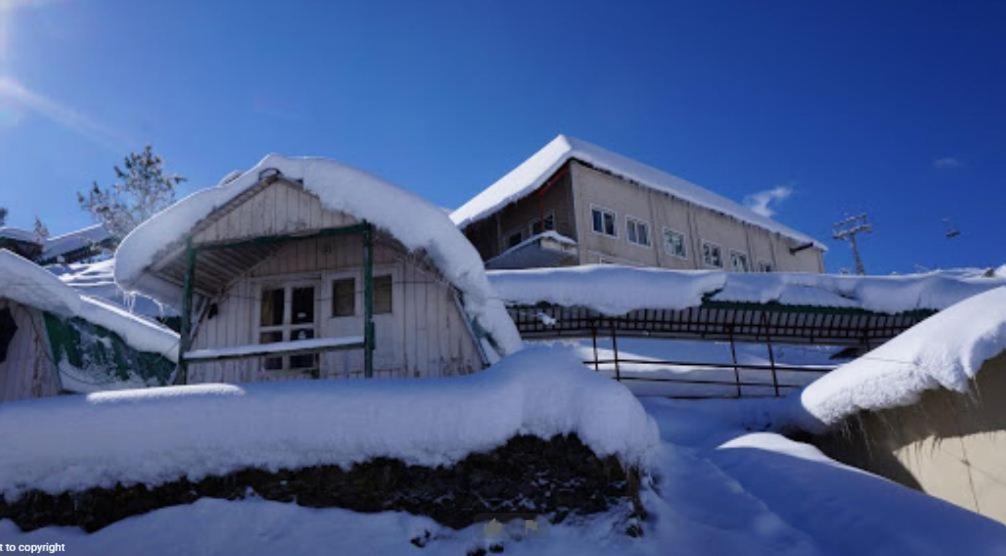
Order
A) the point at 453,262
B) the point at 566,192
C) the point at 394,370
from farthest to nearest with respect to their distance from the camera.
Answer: the point at 566,192 → the point at 394,370 → the point at 453,262

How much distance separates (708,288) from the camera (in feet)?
53.9

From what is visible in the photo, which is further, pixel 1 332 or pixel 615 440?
pixel 1 332

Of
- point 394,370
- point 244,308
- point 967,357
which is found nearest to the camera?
point 967,357

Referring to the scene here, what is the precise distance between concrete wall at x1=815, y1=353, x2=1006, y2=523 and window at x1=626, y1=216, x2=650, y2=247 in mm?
17382

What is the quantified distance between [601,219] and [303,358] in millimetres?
17356

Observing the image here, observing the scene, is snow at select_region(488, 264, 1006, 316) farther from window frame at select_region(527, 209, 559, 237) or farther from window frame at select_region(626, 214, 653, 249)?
window frame at select_region(626, 214, 653, 249)

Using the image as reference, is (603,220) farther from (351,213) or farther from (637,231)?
(351,213)

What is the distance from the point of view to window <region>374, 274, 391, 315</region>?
1116cm

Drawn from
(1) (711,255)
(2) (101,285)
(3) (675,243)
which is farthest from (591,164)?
(2) (101,285)

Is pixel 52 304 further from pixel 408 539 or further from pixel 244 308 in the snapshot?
pixel 408 539

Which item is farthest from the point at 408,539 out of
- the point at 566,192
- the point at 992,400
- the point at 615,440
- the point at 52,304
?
the point at 566,192

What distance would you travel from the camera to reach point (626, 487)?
7480mm

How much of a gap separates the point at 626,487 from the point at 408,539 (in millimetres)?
2473

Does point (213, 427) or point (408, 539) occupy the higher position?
point (213, 427)
